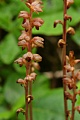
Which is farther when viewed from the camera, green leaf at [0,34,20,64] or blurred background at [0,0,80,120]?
green leaf at [0,34,20,64]

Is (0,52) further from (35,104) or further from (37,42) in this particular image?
(37,42)

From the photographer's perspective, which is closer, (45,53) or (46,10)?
(46,10)

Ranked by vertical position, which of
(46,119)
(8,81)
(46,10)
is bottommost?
(46,119)

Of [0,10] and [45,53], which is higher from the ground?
[0,10]

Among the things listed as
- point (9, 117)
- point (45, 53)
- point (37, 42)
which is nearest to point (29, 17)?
point (37, 42)

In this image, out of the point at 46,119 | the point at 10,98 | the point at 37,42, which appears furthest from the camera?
the point at 10,98

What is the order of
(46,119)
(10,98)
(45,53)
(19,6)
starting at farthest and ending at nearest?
(45,53), (19,6), (10,98), (46,119)

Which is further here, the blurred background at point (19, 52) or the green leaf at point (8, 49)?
the green leaf at point (8, 49)
